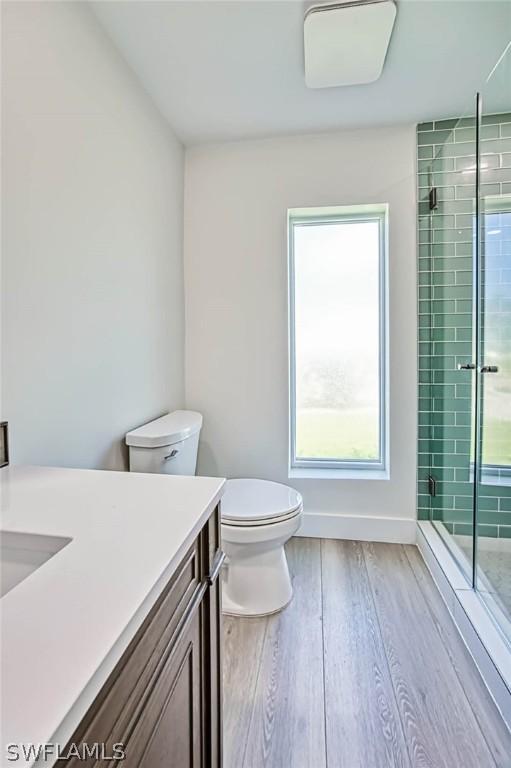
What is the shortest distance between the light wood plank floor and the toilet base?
5 cm

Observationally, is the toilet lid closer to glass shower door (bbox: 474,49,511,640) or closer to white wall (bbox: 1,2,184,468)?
white wall (bbox: 1,2,184,468)

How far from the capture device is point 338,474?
241 cm

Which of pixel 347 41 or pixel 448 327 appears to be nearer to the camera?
pixel 347 41

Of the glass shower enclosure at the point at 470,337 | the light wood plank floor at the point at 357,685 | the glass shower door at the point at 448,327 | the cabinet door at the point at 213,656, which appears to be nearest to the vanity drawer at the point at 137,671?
the cabinet door at the point at 213,656

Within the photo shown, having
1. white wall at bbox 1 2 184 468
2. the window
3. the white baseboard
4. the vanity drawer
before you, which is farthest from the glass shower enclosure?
white wall at bbox 1 2 184 468

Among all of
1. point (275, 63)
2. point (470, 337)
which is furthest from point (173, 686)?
point (275, 63)

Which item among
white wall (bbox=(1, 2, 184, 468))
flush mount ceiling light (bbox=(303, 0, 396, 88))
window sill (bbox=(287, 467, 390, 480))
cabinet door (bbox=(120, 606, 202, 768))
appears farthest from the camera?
window sill (bbox=(287, 467, 390, 480))

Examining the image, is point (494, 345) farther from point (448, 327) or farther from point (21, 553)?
point (21, 553)

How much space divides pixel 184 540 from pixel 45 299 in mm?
872

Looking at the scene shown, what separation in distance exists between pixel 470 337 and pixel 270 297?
1.06 m

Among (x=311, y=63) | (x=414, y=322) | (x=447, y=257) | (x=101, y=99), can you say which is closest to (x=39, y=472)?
(x=101, y=99)

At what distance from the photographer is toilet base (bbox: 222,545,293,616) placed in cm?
173

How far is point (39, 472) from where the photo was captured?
40.2 inches

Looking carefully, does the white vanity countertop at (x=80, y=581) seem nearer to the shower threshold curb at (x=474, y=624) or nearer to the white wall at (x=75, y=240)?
A: the white wall at (x=75, y=240)
